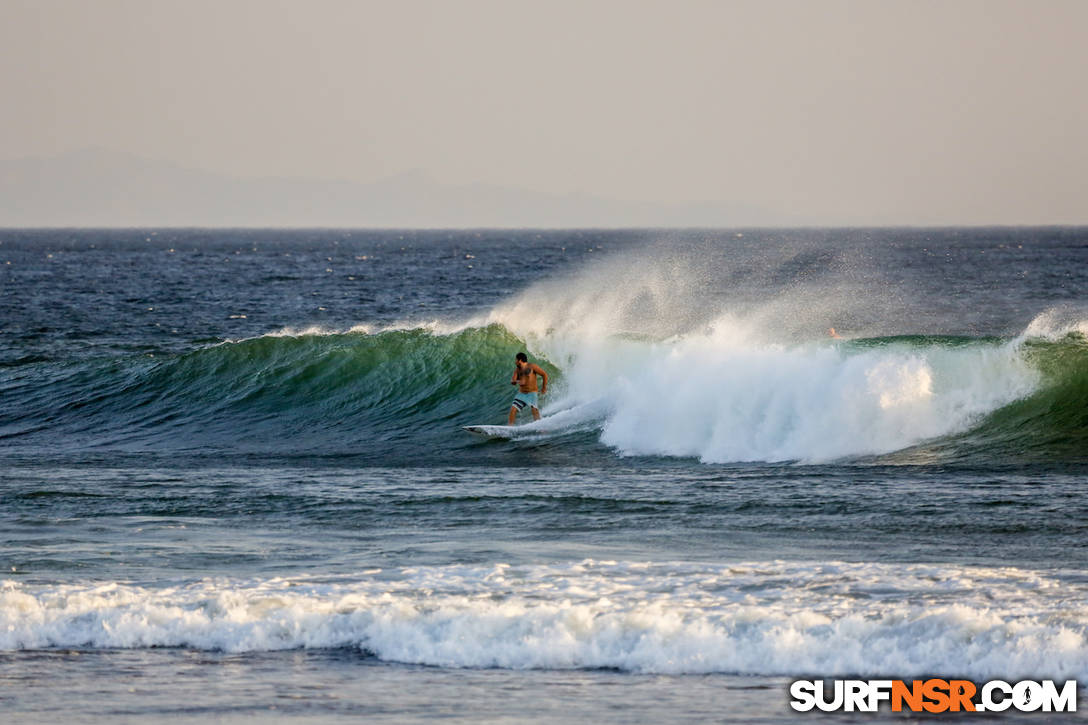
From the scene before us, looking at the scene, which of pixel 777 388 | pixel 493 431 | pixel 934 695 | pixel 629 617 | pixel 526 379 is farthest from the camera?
pixel 526 379

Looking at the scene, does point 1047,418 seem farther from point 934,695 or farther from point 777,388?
point 934,695

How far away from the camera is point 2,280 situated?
84625mm

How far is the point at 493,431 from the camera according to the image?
21.3 metres

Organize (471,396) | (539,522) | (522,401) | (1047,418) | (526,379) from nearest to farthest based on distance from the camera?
(539,522), (1047,418), (526,379), (522,401), (471,396)

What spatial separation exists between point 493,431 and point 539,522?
7.46 metres

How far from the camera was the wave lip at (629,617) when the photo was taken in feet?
30.4

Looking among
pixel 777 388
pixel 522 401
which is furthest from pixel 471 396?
pixel 777 388

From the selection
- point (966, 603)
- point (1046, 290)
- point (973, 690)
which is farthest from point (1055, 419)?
point (1046, 290)

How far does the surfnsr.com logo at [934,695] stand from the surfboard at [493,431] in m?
12.3

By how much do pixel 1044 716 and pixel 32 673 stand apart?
6580mm

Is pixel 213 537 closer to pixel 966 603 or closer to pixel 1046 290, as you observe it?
pixel 966 603

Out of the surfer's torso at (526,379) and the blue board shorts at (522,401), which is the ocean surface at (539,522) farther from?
the surfer's torso at (526,379)

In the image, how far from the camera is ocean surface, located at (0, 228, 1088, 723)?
361 inches

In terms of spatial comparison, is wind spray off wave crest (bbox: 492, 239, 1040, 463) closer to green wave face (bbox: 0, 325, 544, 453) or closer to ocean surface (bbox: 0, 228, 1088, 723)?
ocean surface (bbox: 0, 228, 1088, 723)
